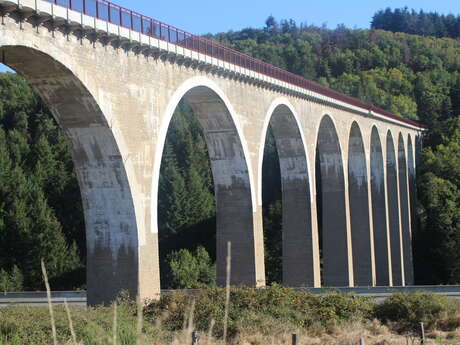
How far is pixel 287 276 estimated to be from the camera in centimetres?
3700

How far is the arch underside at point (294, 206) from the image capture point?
3638cm

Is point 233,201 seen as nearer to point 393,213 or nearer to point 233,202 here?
point 233,202

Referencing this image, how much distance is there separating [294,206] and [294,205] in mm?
55

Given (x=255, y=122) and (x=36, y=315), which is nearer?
(x=36, y=315)

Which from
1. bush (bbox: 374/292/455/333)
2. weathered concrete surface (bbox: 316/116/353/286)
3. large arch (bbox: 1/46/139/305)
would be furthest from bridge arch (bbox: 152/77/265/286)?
weathered concrete surface (bbox: 316/116/353/286)

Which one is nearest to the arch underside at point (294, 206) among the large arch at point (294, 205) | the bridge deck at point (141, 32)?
the large arch at point (294, 205)

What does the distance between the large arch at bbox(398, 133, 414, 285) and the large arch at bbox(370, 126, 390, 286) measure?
6201 mm

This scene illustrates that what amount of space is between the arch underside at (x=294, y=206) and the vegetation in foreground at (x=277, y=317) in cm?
1412

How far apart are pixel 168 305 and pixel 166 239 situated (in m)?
47.3

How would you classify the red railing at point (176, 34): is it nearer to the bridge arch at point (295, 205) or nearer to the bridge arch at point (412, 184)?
the bridge arch at point (295, 205)

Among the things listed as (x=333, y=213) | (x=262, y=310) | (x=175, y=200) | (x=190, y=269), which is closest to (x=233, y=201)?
(x=262, y=310)

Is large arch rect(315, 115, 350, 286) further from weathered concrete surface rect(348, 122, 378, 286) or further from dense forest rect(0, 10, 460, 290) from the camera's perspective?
dense forest rect(0, 10, 460, 290)

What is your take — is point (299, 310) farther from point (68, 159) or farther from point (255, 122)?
point (68, 159)

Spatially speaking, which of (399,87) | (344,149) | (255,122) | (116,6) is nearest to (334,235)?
(344,149)
